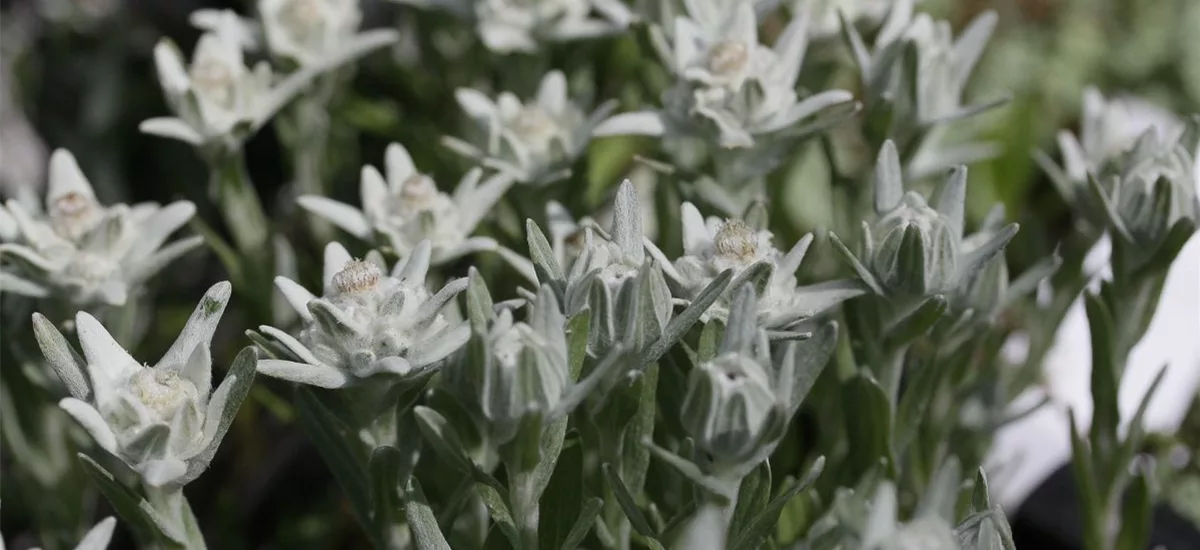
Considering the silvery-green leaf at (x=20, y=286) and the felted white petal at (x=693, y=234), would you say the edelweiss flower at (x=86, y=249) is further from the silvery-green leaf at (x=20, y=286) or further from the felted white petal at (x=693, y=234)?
the felted white petal at (x=693, y=234)

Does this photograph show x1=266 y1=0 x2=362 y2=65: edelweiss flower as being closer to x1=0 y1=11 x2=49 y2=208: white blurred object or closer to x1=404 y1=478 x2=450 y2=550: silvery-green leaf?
x1=404 y1=478 x2=450 y2=550: silvery-green leaf

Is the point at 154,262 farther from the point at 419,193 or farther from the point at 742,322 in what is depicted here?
the point at 742,322

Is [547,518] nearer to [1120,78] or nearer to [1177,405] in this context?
[1177,405]

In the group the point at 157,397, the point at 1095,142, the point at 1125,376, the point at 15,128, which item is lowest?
the point at 1125,376

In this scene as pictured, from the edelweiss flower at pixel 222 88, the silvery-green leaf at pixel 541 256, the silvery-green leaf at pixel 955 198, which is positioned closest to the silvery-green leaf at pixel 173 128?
the edelweiss flower at pixel 222 88

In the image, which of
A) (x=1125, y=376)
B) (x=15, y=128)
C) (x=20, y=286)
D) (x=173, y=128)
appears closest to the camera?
(x=20, y=286)

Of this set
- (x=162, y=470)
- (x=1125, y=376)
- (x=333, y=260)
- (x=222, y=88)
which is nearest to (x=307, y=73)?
(x=222, y=88)
